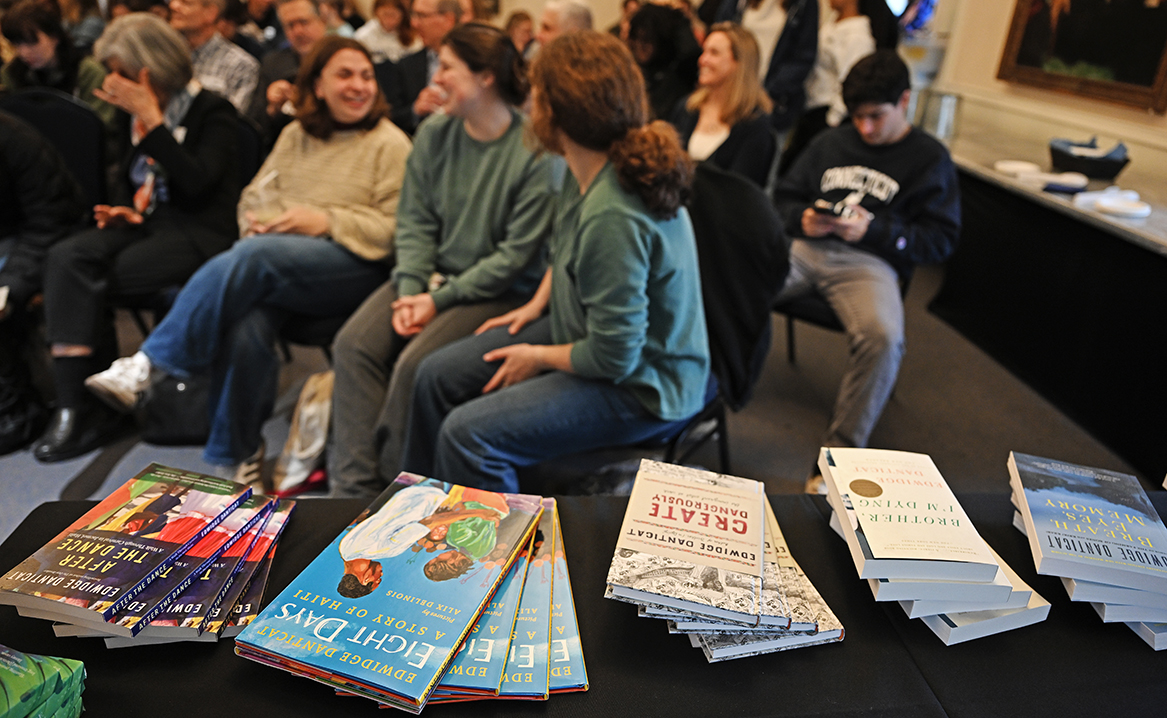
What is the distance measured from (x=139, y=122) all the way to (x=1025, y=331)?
11.0ft

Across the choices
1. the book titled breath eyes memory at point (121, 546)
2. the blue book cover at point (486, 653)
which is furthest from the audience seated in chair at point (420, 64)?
the blue book cover at point (486, 653)

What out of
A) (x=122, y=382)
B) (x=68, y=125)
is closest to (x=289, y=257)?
(x=122, y=382)

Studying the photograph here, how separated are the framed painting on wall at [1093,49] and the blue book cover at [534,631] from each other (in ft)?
11.5

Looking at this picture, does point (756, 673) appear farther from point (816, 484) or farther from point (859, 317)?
point (859, 317)

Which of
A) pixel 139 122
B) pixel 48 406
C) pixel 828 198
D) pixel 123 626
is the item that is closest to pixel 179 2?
pixel 139 122

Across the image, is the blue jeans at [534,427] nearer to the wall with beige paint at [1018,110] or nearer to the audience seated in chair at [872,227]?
the audience seated in chair at [872,227]

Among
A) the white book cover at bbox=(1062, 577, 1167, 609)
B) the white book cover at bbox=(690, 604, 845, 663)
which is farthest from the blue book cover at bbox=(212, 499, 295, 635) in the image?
the white book cover at bbox=(1062, 577, 1167, 609)

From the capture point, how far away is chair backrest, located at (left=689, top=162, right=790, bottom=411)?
1765 mm

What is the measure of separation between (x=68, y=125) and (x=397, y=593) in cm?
244

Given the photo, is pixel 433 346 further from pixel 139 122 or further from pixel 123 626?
pixel 139 122

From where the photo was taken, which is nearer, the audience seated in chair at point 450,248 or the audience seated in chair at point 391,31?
the audience seated in chair at point 450,248

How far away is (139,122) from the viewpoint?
2.34m

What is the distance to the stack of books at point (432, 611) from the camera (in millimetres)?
777

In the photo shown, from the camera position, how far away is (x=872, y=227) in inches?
93.5
